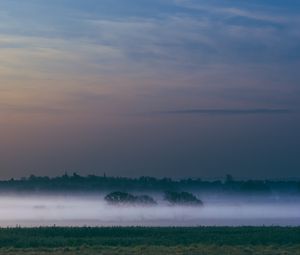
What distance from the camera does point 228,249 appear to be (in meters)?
37.8

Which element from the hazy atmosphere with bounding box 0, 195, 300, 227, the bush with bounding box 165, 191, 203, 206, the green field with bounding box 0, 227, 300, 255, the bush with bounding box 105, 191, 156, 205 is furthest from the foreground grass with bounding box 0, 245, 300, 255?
the bush with bounding box 165, 191, 203, 206

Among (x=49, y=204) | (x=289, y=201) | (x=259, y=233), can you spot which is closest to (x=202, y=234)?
(x=259, y=233)

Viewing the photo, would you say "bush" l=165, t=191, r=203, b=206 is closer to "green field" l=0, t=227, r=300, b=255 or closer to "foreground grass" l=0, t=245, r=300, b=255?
"green field" l=0, t=227, r=300, b=255

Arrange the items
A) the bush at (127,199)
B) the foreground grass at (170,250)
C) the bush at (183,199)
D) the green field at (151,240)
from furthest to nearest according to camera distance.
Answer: the bush at (183,199)
the bush at (127,199)
the green field at (151,240)
the foreground grass at (170,250)

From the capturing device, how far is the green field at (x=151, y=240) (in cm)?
3741

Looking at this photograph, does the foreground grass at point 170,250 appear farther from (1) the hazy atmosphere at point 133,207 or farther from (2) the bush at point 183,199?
(2) the bush at point 183,199

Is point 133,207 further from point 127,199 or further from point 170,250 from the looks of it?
point 170,250

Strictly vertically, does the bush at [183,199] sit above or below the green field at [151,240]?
above

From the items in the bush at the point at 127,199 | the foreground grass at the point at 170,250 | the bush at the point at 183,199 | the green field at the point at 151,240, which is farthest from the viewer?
the bush at the point at 183,199

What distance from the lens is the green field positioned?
37406 mm

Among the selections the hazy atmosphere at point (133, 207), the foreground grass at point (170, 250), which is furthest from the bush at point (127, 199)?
the foreground grass at point (170, 250)

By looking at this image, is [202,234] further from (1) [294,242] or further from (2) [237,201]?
(2) [237,201]

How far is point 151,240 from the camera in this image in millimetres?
42688

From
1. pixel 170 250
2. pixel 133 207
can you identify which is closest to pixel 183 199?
pixel 133 207
